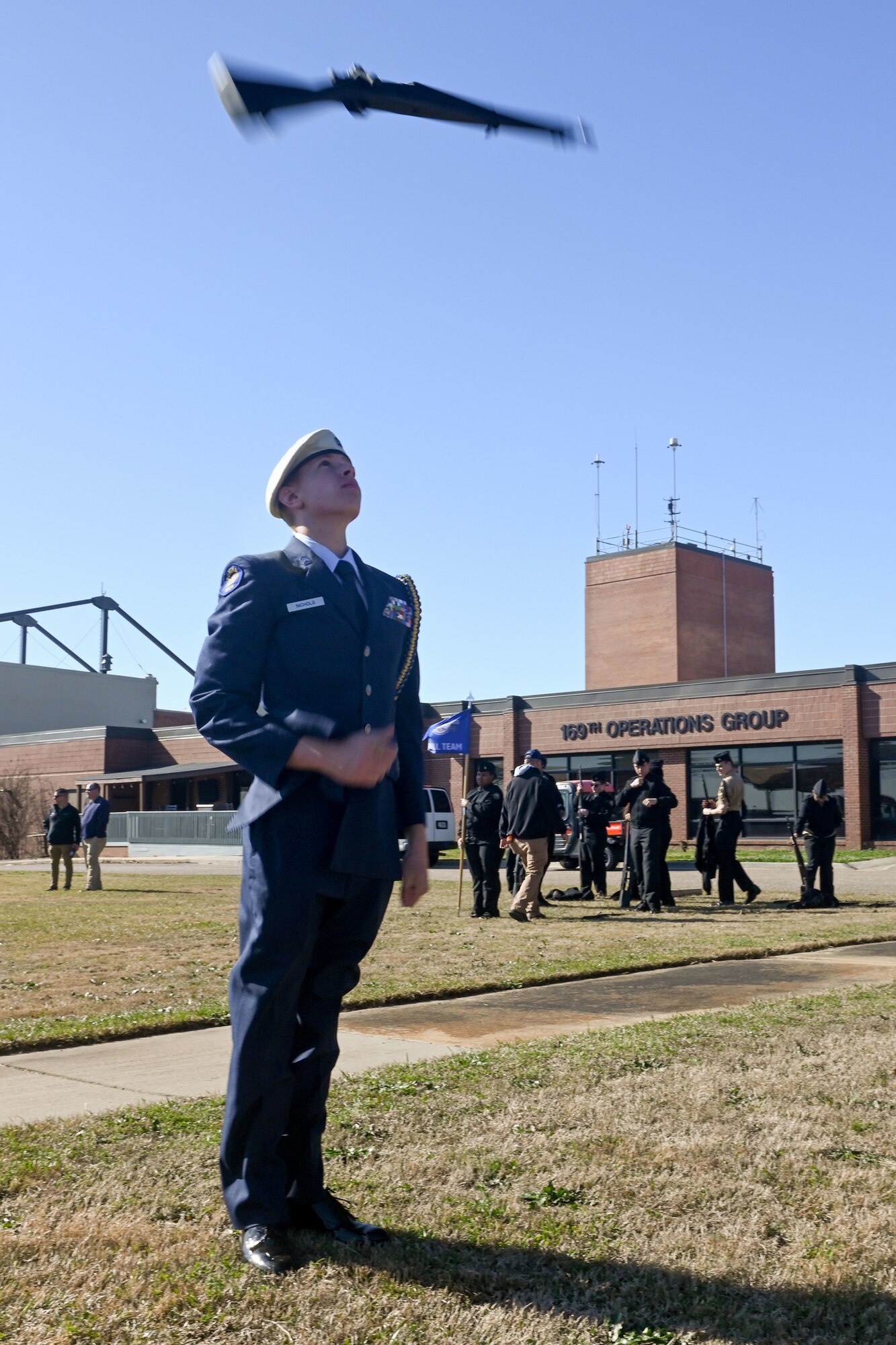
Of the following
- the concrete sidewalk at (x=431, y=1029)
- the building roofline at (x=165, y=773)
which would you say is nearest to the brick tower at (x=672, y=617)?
the building roofline at (x=165, y=773)

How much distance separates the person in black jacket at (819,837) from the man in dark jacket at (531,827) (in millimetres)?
3539

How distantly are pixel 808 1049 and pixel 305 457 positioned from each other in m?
3.63

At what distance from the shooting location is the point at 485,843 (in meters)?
15.4

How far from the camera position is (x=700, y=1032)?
6.07 metres

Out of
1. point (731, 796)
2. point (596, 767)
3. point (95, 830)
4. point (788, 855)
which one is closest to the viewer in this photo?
point (731, 796)

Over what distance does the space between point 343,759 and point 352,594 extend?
1.80 ft

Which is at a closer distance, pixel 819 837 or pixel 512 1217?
pixel 512 1217

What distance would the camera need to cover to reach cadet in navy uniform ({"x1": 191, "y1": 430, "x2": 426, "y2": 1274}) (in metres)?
3.16

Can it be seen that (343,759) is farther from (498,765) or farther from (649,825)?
(498,765)

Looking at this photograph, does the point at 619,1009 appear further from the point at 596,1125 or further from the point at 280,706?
the point at 280,706

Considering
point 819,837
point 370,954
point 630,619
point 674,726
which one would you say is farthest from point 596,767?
point 370,954

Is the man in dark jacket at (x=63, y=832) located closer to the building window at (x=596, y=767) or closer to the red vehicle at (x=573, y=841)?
the red vehicle at (x=573, y=841)

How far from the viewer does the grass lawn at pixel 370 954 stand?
23.9 feet

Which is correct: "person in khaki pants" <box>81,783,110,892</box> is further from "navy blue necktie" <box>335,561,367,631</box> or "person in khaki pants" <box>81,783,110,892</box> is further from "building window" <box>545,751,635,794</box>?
"building window" <box>545,751,635,794</box>
